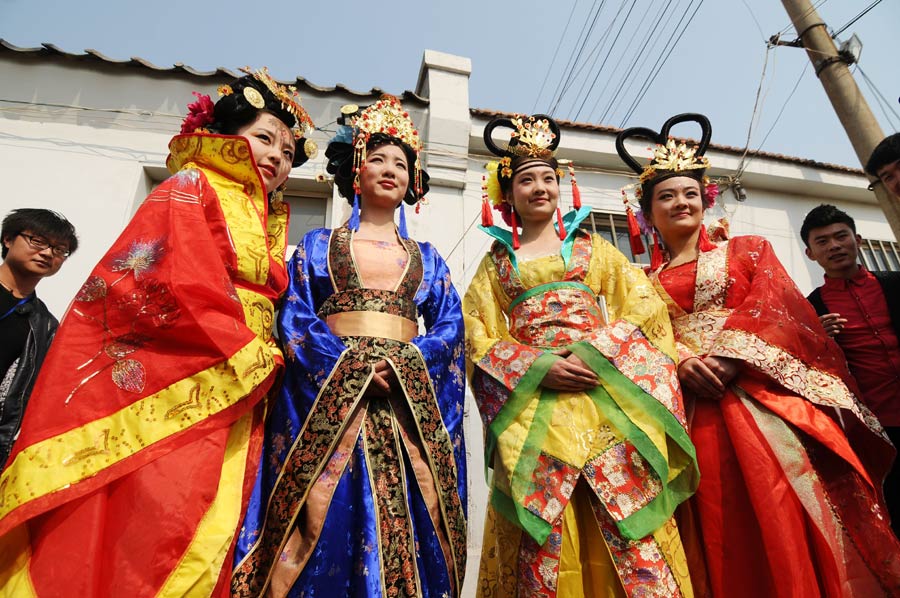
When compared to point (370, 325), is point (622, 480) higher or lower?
lower

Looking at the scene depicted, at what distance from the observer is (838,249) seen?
3459mm

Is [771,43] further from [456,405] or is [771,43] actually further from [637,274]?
[456,405]

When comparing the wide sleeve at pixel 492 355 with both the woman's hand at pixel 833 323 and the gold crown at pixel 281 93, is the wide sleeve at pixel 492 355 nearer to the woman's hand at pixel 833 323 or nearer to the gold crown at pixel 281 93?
the gold crown at pixel 281 93

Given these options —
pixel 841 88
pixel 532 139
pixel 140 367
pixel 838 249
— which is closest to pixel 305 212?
pixel 532 139

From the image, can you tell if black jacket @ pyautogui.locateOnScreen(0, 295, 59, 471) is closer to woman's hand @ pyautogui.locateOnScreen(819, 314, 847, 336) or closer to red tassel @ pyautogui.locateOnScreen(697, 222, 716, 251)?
red tassel @ pyautogui.locateOnScreen(697, 222, 716, 251)

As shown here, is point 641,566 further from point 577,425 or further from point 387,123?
point 387,123

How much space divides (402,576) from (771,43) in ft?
21.5

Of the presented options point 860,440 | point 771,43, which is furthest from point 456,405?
point 771,43

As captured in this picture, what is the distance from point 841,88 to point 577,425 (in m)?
4.93

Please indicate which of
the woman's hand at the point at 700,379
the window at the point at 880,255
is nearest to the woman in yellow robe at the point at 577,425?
the woman's hand at the point at 700,379

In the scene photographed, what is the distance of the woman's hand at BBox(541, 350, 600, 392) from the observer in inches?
95.3

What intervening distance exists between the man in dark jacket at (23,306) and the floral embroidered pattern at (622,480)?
279 cm

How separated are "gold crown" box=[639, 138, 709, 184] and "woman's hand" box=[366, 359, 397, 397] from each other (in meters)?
2.04

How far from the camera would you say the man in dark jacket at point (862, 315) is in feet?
9.79
